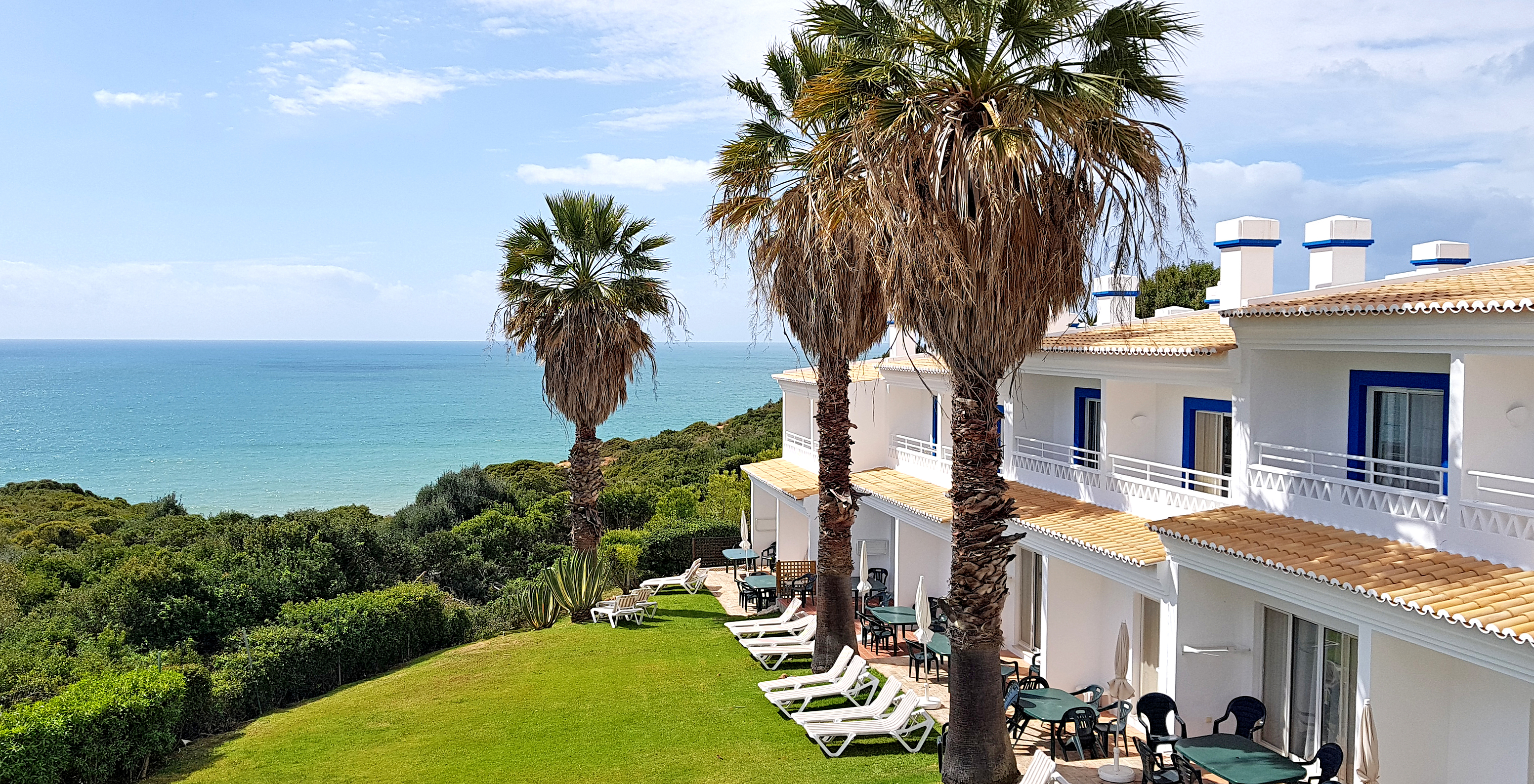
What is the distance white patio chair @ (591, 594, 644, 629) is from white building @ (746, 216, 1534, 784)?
24.3ft

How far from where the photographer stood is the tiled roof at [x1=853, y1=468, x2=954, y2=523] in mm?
17984

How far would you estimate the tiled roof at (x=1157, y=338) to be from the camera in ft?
41.9

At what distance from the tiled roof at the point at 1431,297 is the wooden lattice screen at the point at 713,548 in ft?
69.9

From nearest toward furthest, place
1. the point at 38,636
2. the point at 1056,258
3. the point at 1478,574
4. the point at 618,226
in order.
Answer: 1. the point at 1478,574
2. the point at 1056,258
3. the point at 38,636
4. the point at 618,226

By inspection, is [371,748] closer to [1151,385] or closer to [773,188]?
[773,188]

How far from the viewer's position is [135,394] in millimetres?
187375

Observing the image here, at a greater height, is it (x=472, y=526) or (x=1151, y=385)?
(x=1151, y=385)

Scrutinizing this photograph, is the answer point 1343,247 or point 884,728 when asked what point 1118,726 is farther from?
point 1343,247

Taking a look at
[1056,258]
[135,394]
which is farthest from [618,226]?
[135,394]

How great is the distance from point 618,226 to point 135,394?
203 m

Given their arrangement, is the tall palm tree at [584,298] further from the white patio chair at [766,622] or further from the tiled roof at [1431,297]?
the tiled roof at [1431,297]

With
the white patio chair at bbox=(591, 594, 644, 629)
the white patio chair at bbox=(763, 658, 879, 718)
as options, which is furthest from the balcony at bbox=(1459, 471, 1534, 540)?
the white patio chair at bbox=(591, 594, 644, 629)

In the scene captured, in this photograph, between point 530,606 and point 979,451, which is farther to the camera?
point 530,606

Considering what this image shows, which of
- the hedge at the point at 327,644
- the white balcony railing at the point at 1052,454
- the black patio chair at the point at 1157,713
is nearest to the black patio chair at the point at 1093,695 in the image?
the black patio chair at the point at 1157,713
